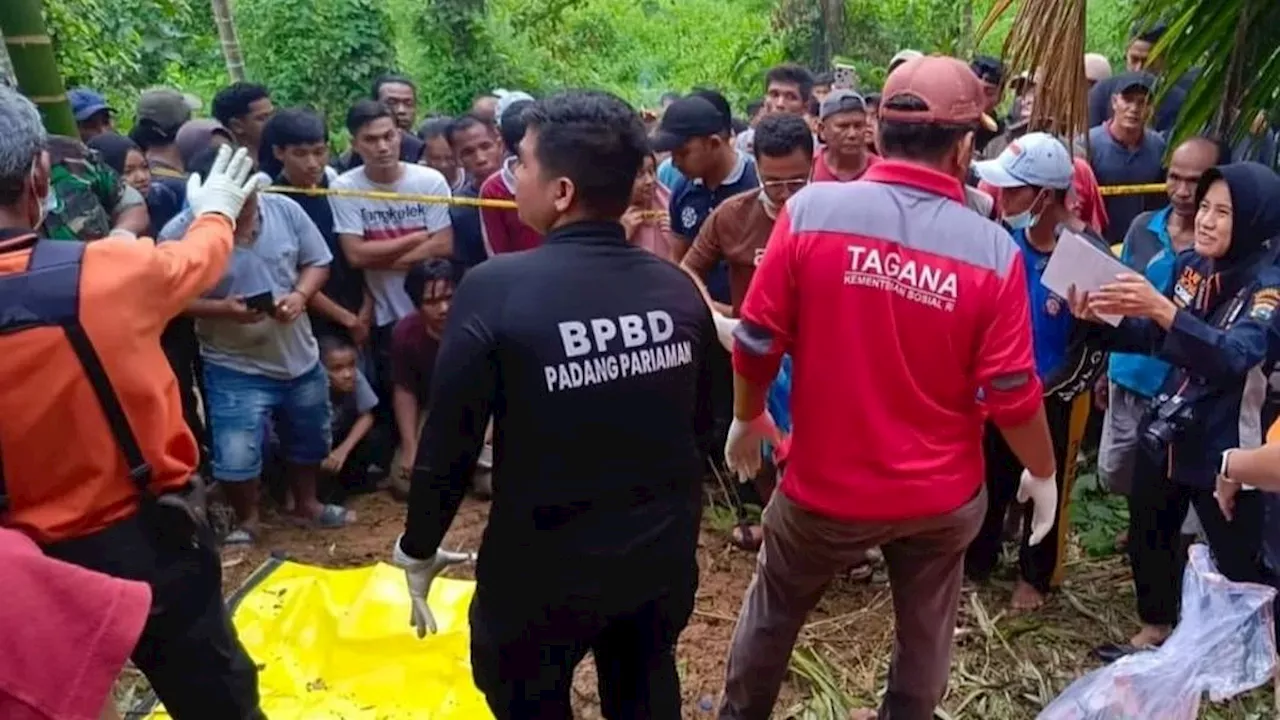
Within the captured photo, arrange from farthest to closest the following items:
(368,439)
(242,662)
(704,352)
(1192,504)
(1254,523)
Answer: (368,439)
(1192,504)
(1254,523)
(242,662)
(704,352)

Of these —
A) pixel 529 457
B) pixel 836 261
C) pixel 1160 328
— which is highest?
pixel 836 261

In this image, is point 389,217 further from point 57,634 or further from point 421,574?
point 57,634

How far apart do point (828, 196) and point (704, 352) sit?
0.46 m

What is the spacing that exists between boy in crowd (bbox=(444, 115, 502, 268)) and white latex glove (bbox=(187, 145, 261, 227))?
1.87 meters

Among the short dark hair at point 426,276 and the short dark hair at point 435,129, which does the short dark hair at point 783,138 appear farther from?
the short dark hair at point 435,129

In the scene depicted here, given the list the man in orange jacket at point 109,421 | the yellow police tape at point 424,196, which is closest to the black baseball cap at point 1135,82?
the yellow police tape at point 424,196

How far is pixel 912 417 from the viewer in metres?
2.44

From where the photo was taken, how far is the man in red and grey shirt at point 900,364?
2303 millimetres

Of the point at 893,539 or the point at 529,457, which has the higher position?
the point at 529,457

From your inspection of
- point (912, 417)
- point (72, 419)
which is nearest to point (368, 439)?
point (72, 419)

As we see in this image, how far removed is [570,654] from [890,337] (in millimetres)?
997

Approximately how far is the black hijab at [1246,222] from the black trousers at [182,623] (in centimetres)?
285

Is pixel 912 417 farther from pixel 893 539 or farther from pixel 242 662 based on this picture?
pixel 242 662

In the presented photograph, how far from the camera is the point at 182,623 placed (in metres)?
2.37
